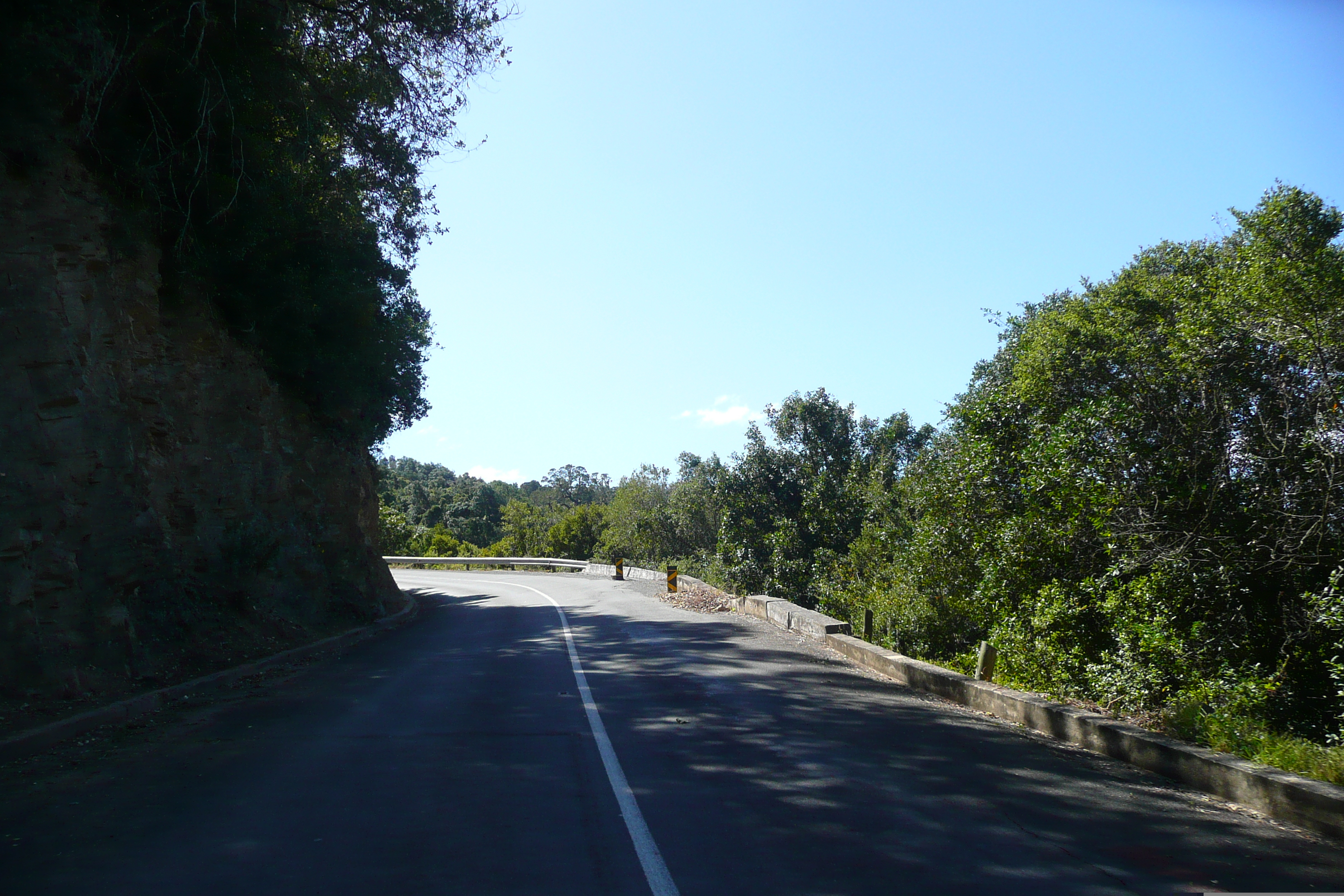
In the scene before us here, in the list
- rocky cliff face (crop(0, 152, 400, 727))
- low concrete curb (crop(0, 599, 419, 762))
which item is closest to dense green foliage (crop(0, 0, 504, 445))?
rocky cliff face (crop(0, 152, 400, 727))

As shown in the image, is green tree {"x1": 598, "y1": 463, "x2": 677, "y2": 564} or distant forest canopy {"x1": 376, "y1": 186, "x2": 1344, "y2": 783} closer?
distant forest canopy {"x1": 376, "y1": 186, "x2": 1344, "y2": 783}

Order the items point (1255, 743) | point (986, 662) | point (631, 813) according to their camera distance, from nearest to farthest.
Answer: point (631, 813)
point (1255, 743)
point (986, 662)

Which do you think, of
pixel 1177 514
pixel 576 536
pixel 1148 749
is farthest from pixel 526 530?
pixel 1148 749

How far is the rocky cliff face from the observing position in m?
9.64

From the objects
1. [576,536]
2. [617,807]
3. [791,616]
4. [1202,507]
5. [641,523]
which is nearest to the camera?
[617,807]

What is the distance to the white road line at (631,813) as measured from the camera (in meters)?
4.81

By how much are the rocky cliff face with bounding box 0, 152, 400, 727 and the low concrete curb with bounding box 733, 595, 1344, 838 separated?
369 inches

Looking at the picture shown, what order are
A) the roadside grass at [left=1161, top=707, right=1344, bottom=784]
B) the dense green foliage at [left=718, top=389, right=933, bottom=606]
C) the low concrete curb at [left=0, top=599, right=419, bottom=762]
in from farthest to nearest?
the dense green foliage at [left=718, top=389, right=933, bottom=606], the low concrete curb at [left=0, top=599, right=419, bottom=762], the roadside grass at [left=1161, top=707, right=1344, bottom=784]

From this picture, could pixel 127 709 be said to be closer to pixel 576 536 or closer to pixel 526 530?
pixel 576 536

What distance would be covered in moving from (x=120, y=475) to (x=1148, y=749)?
11.5m

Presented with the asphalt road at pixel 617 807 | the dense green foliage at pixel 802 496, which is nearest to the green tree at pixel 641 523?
the dense green foliage at pixel 802 496

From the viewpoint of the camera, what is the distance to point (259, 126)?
13.9 m

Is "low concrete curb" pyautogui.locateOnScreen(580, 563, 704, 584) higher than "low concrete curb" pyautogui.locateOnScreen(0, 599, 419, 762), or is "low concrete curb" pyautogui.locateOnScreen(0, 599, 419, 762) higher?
"low concrete curb" pyautogui.locateOnScreen(580, 563, 704, 584)

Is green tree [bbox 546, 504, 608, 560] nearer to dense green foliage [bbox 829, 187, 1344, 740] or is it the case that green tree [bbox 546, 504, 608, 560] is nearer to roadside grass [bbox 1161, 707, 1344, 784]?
dense green foliage [bbox 829, 187, 1344, 740]
